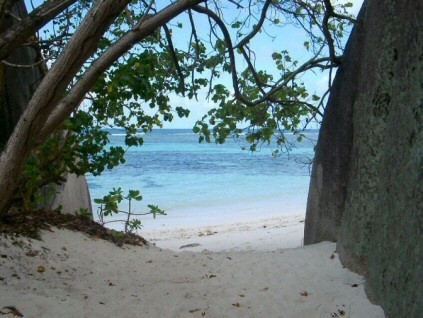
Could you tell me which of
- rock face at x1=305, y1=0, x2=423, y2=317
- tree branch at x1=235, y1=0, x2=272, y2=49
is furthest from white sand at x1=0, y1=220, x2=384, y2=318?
tree branch at x1=235, y1=0, x2=272, y2=49

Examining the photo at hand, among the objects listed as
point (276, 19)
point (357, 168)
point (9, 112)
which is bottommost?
point (357, 168)

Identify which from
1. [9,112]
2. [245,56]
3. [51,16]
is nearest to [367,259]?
[51,16]

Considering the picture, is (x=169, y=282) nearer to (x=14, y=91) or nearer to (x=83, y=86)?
(x=83, y=86)

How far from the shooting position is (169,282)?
4.68 metres

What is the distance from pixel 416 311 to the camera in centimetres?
283

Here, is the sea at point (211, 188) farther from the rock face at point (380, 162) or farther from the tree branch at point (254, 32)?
the rock face at point (380, 162)

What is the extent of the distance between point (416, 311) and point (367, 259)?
127 cm

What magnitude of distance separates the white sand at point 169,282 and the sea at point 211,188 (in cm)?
257

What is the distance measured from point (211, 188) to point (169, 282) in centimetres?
1842

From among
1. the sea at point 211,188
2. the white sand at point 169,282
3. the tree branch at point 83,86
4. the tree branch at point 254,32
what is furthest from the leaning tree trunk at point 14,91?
the tree branch at point 83,86

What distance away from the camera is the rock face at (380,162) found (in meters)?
3.05

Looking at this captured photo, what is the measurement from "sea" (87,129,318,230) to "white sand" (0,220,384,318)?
2.57m

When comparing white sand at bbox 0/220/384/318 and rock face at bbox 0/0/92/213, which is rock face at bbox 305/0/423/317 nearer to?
white sand at bbox 0/220/384/318

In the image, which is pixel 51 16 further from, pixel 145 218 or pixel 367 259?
pixel 145 218
